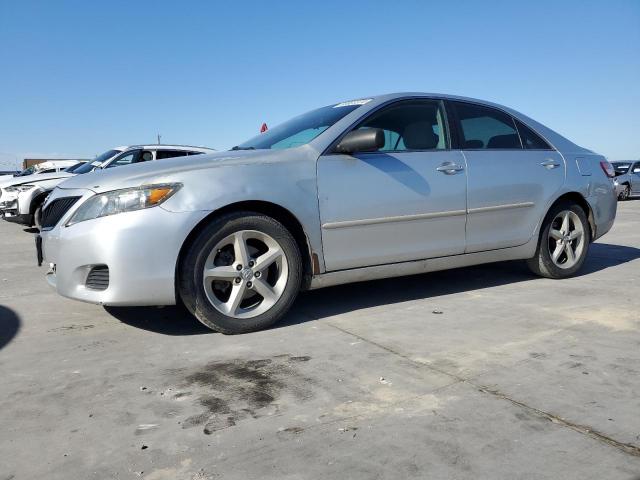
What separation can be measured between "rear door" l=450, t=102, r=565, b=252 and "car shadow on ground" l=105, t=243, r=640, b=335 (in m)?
0.54

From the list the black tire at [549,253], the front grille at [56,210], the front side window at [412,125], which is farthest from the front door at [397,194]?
the front grille at [56,210]

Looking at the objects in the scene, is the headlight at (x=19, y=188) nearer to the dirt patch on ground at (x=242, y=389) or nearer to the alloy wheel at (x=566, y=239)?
the dirt patch on ground at (x=242, y=389)

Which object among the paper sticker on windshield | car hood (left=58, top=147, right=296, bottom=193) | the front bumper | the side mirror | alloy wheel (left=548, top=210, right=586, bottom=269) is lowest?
alloy wheel (left=548, top=210, right=586, bottom=269)

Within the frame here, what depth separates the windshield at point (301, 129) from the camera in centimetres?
392

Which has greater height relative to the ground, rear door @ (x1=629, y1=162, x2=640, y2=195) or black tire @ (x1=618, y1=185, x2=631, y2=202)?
rear door @ (x1=629, y1=162, x2=640, y2=195)

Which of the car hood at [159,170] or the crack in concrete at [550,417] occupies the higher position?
the car hood at [159,170]

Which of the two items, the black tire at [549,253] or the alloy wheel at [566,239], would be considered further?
the alloy wheel at [566,239]

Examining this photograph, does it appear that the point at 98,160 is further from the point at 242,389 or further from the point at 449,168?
the point at 242,389

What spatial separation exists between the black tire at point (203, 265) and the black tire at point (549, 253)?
2.41 meters

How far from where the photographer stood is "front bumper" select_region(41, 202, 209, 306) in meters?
3.10

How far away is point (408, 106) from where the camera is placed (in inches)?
166

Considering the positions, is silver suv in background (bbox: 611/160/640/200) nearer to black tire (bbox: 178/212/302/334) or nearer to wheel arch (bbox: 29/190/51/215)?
wheel arch (bbox: 29/190/51/215)

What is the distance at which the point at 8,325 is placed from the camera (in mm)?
3713

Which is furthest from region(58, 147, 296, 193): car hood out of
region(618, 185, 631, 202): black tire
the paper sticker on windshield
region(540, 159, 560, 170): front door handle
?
region(618, 185, 631, 202): black tire
